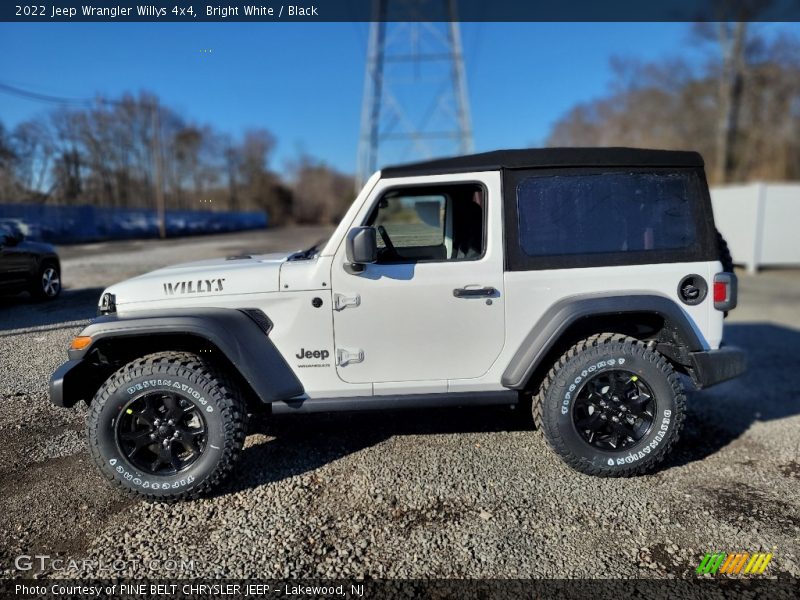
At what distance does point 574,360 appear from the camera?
120 inches

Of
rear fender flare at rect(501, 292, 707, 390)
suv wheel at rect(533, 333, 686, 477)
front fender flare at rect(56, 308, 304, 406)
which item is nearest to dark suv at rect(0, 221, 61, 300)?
front fender flare at rect(56, 308, 304, 406)

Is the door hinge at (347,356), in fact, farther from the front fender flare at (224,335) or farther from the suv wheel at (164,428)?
the suv wheel at (164,428)

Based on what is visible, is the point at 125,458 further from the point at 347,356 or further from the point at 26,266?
the point at 26,266

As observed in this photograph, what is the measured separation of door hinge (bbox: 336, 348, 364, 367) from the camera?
3.00m

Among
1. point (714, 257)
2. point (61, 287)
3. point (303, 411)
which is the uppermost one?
point (714, 257)

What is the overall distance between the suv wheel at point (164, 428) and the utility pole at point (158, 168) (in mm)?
8706

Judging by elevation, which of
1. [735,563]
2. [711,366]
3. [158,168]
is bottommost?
[735,563]

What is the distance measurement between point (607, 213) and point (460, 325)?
1.18m

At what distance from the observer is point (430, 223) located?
362 cm

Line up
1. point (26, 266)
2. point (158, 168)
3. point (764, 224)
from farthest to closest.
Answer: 1. point (158, 168)
2. point (764, 224)
3. point (26, 266)

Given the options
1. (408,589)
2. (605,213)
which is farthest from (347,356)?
(605,213)

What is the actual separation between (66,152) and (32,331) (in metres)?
6.59

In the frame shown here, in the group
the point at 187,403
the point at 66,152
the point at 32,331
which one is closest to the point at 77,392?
the point at 187,403

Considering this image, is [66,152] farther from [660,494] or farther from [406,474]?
[660,494]
